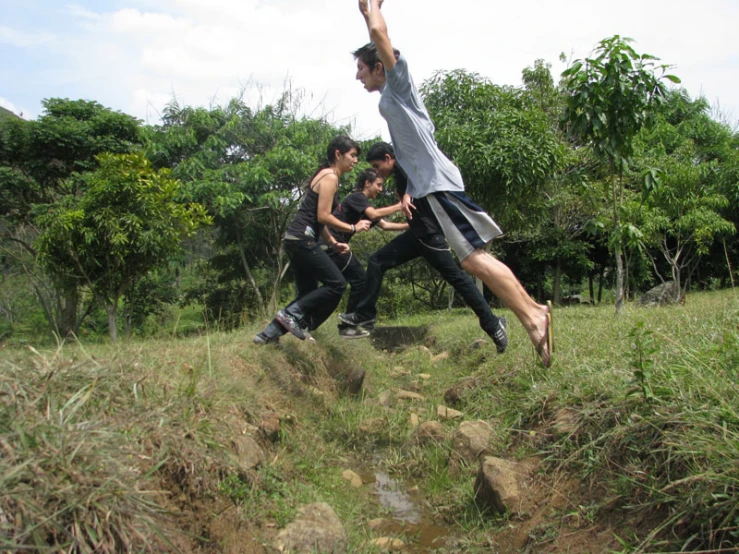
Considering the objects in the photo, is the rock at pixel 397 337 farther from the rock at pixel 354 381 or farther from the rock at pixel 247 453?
the rock at pixel 247 453

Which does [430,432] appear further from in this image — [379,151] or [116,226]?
[116,226]

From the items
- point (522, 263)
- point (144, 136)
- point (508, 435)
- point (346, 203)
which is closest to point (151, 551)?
point (508, 435)

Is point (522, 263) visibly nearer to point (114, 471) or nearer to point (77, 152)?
point (77, 152)

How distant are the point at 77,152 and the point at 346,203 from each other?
836cm

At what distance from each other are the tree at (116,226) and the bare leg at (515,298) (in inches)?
259

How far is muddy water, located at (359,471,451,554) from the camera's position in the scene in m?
2.56

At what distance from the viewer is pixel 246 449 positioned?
2.64 m

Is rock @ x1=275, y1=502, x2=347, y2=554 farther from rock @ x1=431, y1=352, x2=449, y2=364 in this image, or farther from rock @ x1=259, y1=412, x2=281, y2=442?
rock @ x1=431, y1=352, x2=449, y2=364

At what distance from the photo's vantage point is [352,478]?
127 inches

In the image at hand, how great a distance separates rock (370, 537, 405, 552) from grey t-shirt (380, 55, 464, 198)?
197 cm

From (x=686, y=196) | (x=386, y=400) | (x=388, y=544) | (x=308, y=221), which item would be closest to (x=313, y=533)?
(x=388, y=544)

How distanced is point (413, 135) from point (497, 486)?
2.16 meters

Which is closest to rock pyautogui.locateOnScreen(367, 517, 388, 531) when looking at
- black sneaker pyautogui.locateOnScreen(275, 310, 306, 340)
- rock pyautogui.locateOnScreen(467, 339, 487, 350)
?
black sneaker pyautogui.locateOnScreen(275, 310, 306, 340)

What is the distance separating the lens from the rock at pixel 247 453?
2.54 meters
